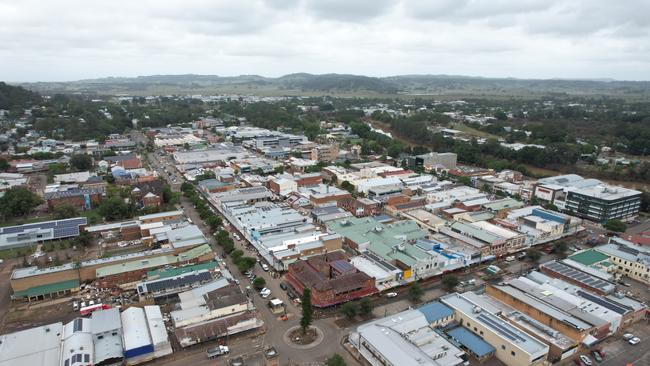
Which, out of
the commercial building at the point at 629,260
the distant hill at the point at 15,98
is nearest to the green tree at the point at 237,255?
the commercial building at the point at 629,260

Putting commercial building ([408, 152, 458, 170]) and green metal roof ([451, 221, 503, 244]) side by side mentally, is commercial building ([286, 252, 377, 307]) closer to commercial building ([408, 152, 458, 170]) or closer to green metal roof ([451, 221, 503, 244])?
green metal roof ([451, 221, 503, 244])

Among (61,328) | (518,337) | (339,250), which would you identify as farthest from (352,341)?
(61,328)

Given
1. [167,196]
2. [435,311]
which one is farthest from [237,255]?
[167,196]

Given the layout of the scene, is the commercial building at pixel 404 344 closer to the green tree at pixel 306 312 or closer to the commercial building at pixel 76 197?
the green tree at pixel 306 312

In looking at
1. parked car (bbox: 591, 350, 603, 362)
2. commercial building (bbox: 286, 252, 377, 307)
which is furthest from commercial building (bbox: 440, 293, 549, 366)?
commercial building (bbox: 286, 252, 377, 307)

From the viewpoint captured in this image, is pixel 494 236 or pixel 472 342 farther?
pixel 494 236

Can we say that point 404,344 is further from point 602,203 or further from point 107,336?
point 602,203

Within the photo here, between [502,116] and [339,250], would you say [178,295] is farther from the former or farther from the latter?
[502,116]
